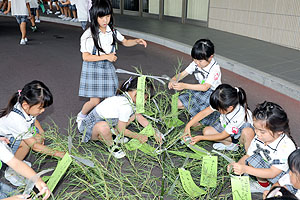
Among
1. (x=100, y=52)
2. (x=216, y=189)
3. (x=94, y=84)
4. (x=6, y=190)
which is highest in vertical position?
(x=100, y=52)

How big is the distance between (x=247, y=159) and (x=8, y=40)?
6276mm

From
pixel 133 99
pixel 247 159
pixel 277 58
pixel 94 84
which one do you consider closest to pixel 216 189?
pixel 247 159

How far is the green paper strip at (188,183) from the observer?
5.62 feet

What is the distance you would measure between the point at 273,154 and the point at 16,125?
1.60 meters

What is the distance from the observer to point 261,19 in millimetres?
5762

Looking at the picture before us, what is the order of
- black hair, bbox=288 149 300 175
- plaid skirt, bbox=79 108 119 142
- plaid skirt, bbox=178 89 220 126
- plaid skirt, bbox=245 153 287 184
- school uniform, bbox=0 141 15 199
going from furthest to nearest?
plaid skirt, bbox=178 89 220 126
plaid skirt, bbox=79 108 119 142
plaid skirt, bbox=245 153 287 184
school uniform, bbox=0 141 15 199
black hair, bbox=288 149 300 175

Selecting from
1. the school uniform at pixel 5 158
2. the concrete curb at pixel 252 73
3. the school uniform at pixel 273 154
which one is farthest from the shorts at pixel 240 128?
the school uniform at pixel 5 158

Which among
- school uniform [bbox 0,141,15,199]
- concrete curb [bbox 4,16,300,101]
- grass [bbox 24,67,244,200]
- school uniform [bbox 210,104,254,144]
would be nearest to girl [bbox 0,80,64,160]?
grass [bbox 24,67,244,200]

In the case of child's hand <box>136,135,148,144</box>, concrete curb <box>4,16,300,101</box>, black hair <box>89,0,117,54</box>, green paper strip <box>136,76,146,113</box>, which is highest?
black hair <box>89,0,117,54</box>

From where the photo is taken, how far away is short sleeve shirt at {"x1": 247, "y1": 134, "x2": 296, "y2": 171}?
1.81 meters

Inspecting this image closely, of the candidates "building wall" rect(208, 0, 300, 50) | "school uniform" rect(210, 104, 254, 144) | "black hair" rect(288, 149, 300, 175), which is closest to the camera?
"black hair" rect(288, 149, 300, 175)

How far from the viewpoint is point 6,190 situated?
176 centimetres

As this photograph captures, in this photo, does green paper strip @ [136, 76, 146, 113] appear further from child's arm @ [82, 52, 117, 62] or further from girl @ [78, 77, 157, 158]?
child's arm @ [82, 52, 117, 62]

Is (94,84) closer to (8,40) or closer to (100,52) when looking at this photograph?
(100,52)
